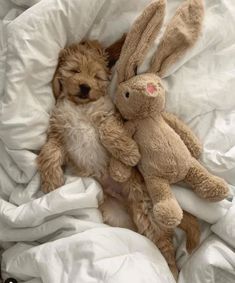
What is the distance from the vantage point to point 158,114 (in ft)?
3.68

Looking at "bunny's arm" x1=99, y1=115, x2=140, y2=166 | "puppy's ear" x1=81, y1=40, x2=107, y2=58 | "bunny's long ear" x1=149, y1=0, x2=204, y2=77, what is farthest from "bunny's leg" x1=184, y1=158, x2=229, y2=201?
"puppy's ear" x1=81, y1=40, x2=107, y2=58

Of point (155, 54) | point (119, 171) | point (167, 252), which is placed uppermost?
point (155, 54)

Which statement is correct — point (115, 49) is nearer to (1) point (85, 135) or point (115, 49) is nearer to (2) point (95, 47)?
(2) point (95, 47)

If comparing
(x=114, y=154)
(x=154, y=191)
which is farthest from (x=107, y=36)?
(x=154, y=191)

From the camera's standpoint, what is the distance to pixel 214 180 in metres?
1.11

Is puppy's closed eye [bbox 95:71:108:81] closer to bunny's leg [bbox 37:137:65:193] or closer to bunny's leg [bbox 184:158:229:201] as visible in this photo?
bunny's leg [bbox 37:137:65:193]

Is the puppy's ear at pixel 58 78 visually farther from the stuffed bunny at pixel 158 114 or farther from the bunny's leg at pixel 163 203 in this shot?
the bunny's leg at pixel 163 203

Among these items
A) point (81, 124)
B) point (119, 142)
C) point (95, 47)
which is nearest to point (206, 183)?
point (119, 142)

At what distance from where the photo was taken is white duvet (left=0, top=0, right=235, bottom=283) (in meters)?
1.06

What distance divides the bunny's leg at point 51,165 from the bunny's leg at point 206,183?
33 cm

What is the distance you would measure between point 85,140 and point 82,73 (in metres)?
0.17

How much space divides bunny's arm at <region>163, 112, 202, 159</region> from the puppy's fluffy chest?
157mm

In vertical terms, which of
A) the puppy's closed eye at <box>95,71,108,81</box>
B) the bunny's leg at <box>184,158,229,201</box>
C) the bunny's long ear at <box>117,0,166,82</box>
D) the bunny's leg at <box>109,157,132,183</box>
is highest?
the bunny's long ear at <box>117,0,166,82</box>

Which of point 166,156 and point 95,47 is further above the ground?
point 95,47
